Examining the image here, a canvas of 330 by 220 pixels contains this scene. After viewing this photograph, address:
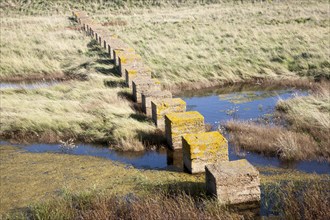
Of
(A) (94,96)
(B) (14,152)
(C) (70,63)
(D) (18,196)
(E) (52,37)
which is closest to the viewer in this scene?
(D) (18,196)

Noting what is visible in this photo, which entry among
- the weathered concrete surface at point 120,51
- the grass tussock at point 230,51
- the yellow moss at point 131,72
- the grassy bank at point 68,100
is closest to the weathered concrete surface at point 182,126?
the grassy bank at point 68,100

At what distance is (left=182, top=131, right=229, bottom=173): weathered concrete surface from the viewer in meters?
7.36

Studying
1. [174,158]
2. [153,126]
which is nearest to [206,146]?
[174,158]

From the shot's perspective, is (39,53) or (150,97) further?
(39,53)

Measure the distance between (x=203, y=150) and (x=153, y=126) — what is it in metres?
2.92

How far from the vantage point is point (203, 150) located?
7.39m

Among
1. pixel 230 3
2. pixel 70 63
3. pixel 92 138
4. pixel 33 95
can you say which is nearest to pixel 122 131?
pixel 92 138

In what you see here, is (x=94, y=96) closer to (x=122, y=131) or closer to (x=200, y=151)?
(x=122, y=131)

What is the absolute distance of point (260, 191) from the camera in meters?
6.35

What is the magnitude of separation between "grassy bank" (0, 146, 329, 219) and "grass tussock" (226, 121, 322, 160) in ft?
2.71

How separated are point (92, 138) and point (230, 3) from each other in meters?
41.4

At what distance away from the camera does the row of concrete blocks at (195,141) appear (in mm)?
6090

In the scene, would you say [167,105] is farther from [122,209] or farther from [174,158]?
[122,209]

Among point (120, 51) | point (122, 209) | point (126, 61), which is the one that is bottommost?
point (122, 209)
